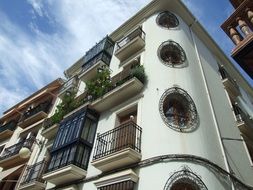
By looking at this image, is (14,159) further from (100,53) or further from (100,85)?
(100,53)

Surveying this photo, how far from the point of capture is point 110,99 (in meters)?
11.4

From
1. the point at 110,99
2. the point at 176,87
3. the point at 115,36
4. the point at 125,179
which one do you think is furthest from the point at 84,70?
the point at 125,179

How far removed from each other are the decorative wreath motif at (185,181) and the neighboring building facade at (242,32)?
3.68 metres

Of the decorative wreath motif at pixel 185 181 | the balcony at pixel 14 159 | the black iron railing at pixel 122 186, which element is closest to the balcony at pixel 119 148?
the black iron railing at pixel 122 186

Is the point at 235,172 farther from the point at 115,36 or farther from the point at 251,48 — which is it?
the point at 115,36

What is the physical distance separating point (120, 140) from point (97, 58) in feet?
27.4

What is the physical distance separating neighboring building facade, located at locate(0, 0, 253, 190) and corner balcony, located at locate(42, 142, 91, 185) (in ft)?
0.15

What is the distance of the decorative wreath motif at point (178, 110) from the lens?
343 inches

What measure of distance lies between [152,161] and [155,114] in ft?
6.41

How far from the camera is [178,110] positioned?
959cm

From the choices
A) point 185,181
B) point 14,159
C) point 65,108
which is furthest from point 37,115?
point 185,181

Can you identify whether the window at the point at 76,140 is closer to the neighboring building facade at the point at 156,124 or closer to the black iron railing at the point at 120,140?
the neighboring building facade at the point at 156,124

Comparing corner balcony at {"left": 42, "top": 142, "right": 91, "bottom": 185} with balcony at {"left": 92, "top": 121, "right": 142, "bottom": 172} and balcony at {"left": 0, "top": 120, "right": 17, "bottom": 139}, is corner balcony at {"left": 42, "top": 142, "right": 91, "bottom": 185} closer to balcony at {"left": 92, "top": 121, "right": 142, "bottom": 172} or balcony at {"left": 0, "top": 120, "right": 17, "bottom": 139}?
balcony at {"left": 92, "top": 121, "right": 142, "bottom": 172}

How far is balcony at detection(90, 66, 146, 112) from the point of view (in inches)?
413
